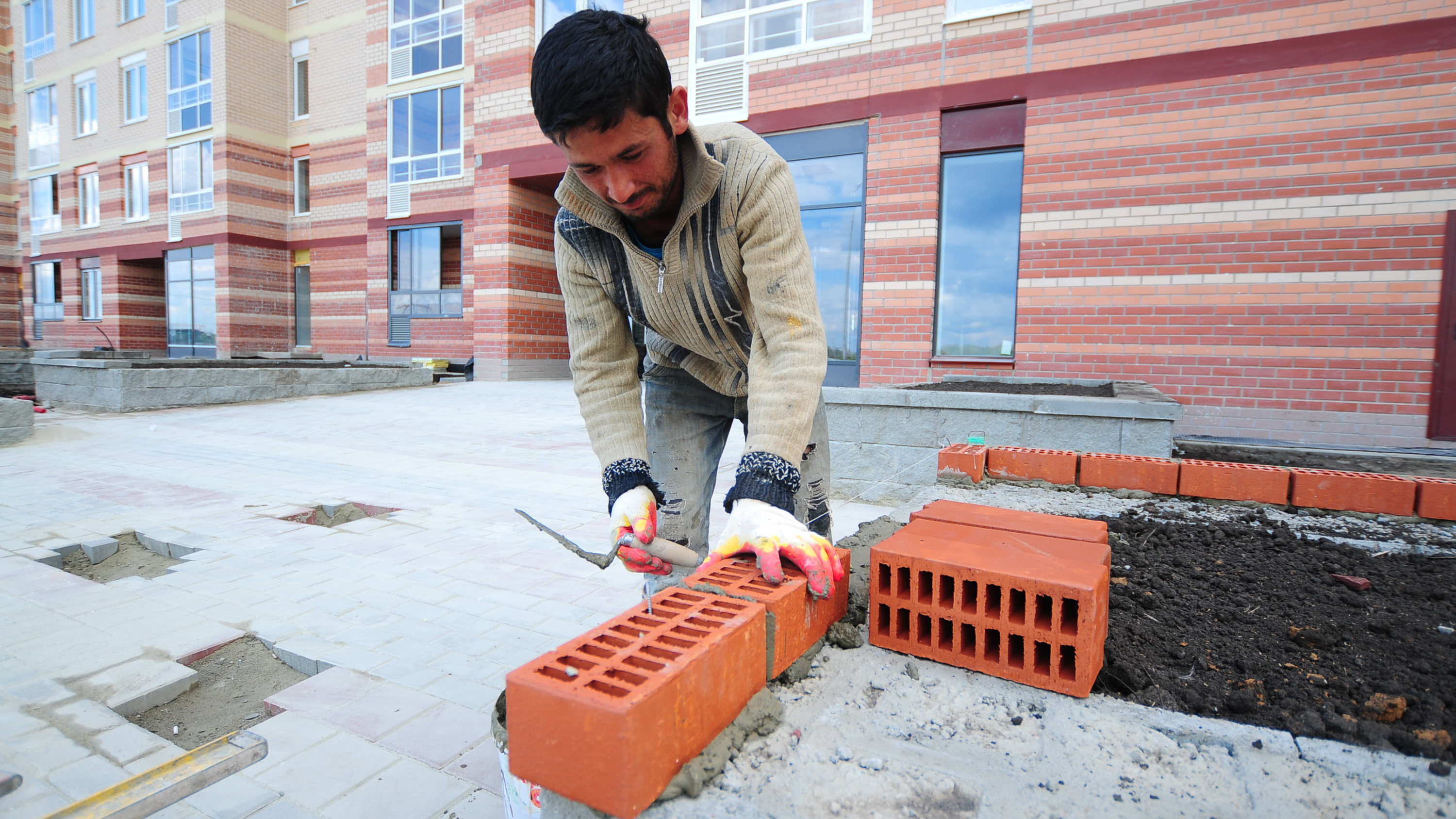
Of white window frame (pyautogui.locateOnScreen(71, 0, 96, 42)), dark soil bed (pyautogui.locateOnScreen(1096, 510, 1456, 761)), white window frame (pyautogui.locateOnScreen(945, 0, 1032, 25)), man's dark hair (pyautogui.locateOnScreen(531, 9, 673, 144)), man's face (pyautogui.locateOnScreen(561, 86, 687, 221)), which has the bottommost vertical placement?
dark soil bed (pyautogui.locateOnScreen(1096, 510, 1456, 761))

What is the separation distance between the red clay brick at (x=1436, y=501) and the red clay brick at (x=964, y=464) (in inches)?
78.3

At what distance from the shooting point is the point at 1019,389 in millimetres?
6609

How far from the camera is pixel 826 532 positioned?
257cm

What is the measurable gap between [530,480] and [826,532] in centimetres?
414

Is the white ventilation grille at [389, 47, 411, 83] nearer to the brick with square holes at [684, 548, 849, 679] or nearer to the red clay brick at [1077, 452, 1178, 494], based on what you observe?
the red clay brick at [1077, 452, 1178, 494]

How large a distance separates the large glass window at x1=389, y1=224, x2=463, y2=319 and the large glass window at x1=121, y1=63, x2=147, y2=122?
11.8 m

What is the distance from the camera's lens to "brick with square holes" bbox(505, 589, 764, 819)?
3.69 ft

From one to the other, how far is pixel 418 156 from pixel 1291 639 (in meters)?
19.1

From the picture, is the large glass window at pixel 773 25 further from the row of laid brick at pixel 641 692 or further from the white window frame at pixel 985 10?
the row of laid brick at pixel 641 692

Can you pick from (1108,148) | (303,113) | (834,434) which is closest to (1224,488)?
(834,434)

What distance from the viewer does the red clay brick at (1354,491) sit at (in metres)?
3.29

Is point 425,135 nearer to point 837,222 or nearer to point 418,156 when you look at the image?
point 418,156

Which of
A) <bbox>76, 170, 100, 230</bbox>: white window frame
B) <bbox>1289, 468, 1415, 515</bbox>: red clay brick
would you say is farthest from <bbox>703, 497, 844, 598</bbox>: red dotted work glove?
<bbox>76, 170, 100, 230</bbox>: white window frame

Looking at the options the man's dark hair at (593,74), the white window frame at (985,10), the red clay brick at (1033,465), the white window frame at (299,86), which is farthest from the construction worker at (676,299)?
the white window frame at (299,86)
